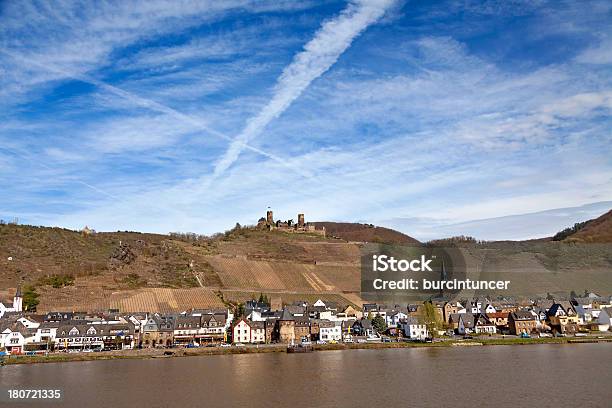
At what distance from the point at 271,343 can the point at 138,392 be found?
3544 centimetres

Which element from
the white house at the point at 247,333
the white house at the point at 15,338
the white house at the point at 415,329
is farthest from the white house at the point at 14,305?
A: the white house at the point at 415,329

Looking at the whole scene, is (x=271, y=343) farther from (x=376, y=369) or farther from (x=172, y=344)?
(x=376, y=369)

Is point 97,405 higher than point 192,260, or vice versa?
point 192,260

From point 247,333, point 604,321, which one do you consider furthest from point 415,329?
point 604,321

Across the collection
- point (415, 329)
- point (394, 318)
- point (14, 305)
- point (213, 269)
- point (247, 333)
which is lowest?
point (415, 329)

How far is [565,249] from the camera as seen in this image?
169625 millimetres

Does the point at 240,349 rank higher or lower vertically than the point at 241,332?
lower

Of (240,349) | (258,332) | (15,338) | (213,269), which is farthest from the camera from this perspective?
(213,269)

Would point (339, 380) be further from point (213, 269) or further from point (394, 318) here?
point (213, 269)

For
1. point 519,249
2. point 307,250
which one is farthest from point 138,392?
point 519,249

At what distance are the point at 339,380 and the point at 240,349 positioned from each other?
83.1 feet

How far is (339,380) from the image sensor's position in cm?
3538

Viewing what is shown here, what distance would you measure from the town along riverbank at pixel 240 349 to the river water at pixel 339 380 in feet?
11.2

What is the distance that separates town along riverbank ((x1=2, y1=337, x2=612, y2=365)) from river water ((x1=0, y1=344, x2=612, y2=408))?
3.40m
